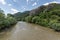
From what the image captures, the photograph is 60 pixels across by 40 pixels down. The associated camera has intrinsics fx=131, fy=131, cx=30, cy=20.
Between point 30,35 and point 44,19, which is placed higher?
point 44,19

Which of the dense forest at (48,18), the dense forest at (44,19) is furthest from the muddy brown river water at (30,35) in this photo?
the dense forest at (48,18)

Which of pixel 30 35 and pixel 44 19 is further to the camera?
pixel 44 19

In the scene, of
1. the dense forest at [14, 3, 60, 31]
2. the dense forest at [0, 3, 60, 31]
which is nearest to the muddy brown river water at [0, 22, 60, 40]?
the dense forest at [0, 3, 60, 31]

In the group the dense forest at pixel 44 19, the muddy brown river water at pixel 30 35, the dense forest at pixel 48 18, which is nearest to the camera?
the muddy brown river water at pixel 30 35

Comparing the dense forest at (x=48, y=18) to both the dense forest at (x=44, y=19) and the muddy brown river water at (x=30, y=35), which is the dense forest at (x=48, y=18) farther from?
the muddy brown river water at (x=30, y=35)

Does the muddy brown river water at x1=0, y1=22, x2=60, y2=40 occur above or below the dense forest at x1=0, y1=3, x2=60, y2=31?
below

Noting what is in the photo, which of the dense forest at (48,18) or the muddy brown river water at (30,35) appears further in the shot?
the dense forest at (48,18)

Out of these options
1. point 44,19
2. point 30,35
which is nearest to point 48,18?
point 44,19

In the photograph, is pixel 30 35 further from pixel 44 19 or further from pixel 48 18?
pixel 44 19

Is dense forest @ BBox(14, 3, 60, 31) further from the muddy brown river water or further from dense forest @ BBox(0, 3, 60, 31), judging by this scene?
the muddy brown river water

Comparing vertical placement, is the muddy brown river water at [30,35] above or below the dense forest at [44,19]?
below

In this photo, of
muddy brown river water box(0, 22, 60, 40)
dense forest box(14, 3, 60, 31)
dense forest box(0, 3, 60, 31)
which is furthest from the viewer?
dense forest box(14, 3, 60, 31)

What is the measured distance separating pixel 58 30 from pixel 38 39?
10227mm

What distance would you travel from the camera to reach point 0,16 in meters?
34.7
